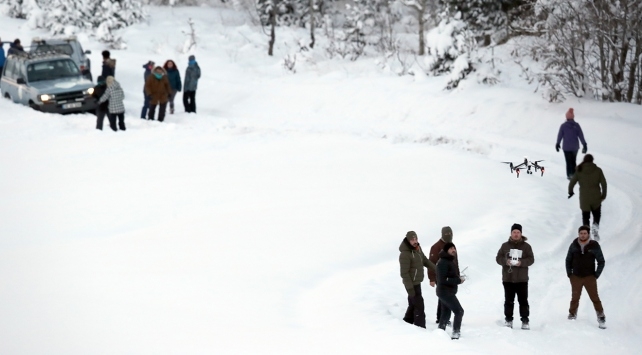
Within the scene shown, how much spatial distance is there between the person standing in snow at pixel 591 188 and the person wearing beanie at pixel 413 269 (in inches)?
186

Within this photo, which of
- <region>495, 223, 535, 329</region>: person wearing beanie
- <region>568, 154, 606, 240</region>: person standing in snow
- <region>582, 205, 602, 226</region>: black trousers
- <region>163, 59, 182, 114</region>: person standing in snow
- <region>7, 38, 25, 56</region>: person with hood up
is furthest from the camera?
<region>7, 38, 25, 56</region>: person with hood up

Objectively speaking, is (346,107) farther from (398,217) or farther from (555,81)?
(398,217)

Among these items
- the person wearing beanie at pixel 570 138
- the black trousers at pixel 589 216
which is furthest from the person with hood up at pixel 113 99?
the black trousers at pixel 589 216

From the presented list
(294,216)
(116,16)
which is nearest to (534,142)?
(294,216)

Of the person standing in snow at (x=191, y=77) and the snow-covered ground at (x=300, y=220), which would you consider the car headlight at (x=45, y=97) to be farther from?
the person standing in snow at (x=191, y=77)

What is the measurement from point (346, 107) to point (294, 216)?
36.0 feet

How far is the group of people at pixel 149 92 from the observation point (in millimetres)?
19344

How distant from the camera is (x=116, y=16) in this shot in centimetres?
3812

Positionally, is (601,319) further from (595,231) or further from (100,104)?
(100,104)

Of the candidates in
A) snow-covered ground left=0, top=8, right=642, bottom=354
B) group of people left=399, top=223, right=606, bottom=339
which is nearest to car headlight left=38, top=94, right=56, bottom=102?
snow-covered ground left=0, top=8, right=642, bottom=354

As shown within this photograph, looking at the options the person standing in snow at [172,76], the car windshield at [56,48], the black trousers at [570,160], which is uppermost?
the car windshield at [56,48]

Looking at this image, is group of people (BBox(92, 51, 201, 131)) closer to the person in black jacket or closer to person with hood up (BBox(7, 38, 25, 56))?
person with hood up (BBox(7, 38, 25, 56))

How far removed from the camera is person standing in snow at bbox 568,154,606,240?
43.0ft

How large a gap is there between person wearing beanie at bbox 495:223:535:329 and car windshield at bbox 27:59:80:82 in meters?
16.2
